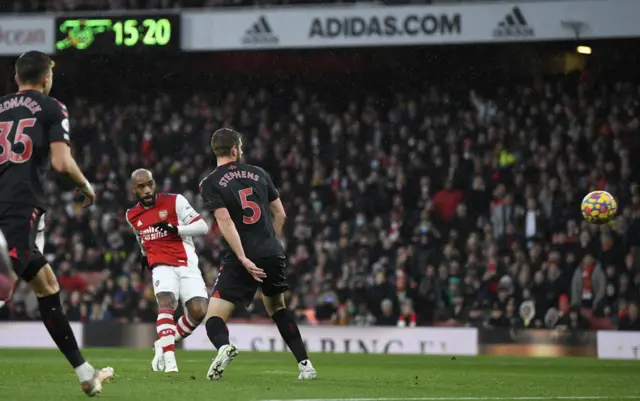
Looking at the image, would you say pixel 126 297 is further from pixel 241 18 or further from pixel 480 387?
pixel 480 387

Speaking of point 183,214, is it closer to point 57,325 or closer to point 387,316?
point 57,325

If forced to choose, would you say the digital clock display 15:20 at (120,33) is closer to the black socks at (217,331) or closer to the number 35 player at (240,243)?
the number 35 player at (240,243)

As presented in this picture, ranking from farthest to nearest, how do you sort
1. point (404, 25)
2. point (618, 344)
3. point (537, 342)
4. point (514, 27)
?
point (404, 25), point (514, 27), point (537, 342), point (618, 344)

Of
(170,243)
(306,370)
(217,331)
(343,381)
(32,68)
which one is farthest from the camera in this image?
(170,243)

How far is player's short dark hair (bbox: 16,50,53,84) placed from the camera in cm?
751

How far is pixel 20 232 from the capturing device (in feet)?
23.7

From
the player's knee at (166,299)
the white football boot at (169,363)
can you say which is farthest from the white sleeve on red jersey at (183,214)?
the white football boot at (169,363)

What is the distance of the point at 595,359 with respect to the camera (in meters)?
17.6

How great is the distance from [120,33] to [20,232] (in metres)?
17.6

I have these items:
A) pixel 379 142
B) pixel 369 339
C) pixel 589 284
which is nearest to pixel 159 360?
pixel 369 339

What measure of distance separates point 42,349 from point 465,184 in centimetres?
833

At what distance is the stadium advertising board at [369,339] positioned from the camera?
19.2m

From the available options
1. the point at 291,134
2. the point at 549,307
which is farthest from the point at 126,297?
the point at 549,307

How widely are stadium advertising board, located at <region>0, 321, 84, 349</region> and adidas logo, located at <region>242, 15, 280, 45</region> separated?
23.0ft
